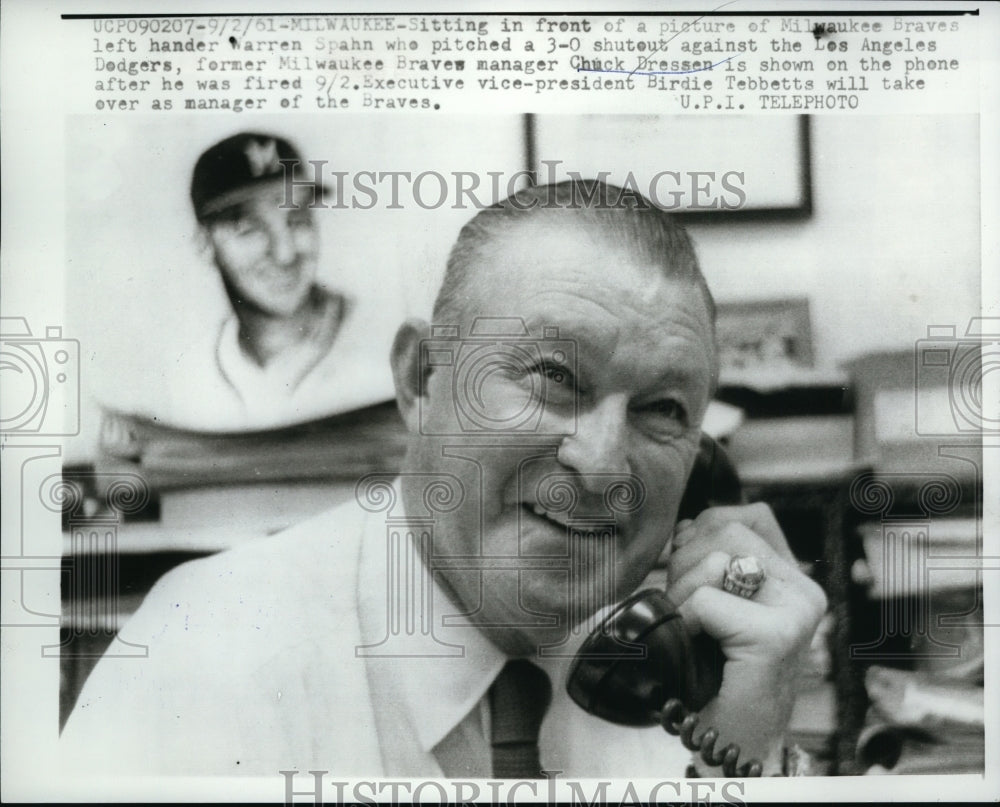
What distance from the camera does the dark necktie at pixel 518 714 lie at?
1.70 meters

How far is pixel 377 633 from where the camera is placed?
1.71 metres

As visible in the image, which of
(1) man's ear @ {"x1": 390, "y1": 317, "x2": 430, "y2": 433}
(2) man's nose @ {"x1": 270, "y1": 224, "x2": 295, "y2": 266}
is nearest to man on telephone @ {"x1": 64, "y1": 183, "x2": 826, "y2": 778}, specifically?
(1) man's ear @ {"x1": 390, "y1": 317, "x2": 430, "y2": 433}

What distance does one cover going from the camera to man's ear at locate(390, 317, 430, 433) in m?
1.70

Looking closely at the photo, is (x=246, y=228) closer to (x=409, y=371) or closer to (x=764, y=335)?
(x=409, y=371)

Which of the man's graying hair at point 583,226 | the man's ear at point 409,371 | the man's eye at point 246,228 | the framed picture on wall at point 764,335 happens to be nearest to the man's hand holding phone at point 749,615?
the framed picture on wall at point 764,335

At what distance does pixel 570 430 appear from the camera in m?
1.68

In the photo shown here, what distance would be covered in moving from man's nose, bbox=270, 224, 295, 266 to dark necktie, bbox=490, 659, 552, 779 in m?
0.86

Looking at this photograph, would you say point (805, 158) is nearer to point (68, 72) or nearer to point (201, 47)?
point (201, 47)

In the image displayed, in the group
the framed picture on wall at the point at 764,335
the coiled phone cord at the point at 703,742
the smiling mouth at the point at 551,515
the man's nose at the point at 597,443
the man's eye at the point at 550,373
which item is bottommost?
the coiled phone cord at the point at 703,742

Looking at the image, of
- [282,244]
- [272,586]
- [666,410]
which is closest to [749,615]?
[666,410]

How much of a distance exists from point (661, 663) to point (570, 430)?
46 centimetres

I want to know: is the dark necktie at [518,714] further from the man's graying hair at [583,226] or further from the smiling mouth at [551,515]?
the man's graying hair at [583,226]

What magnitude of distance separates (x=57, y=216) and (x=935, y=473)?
1.72 meters

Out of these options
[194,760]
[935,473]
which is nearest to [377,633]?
[194,760]
